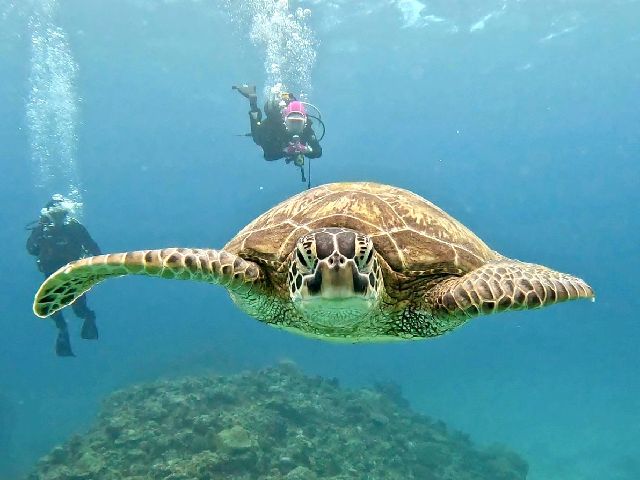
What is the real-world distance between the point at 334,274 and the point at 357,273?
5.7 inches

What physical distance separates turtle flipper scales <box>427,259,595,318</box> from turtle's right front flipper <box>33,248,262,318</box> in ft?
4.93

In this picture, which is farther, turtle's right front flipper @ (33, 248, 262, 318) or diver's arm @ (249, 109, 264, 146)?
diver's arm @ (249, 109, 264, 146)

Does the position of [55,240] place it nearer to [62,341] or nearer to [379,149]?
[62,341]

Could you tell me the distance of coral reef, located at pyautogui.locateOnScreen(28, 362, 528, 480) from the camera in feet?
31.0

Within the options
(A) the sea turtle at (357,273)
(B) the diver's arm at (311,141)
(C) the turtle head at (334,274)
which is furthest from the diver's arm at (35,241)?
(C) the turtle head at (334,274)

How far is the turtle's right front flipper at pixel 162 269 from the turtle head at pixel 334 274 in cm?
82

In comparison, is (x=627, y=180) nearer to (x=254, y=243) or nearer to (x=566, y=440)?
(x=566, y=440)

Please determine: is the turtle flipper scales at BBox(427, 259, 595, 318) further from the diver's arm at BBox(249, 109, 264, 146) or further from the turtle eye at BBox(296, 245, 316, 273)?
the diver's arm at BBox(249, 109, 264, 146)

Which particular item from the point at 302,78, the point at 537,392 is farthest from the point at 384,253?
the point at 537,392

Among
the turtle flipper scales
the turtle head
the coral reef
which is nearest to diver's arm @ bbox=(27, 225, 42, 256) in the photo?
the coral reef

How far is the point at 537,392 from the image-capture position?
67.8 meters

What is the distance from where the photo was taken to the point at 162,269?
3.41 metres

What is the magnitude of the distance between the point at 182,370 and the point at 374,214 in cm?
2927

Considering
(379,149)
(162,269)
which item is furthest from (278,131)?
(379,149)
